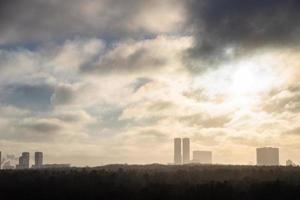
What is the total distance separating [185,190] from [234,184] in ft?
24.0

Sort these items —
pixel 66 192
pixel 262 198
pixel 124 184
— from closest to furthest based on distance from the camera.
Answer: pixel 262 198, pixel 66 192, pixel 124 184

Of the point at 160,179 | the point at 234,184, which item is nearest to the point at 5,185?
the point at 160,179

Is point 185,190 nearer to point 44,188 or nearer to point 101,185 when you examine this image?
point 101,185

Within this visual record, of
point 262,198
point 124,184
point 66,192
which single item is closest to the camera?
point 262,198

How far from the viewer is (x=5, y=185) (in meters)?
A: 64.0

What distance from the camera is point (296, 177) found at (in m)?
64.4

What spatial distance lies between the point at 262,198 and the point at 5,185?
34.0 meters

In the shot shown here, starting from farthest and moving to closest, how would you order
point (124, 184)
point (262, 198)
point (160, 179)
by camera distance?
point (160, 179), point (124, 184), point (262, 198)

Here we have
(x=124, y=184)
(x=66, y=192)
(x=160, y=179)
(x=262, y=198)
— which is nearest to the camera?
(x=262, y=198)

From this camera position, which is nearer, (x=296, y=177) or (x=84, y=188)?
(x=84, y=188)

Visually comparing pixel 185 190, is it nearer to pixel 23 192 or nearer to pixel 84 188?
pixel 84 188

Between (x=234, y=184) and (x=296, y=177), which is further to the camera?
(x=296, y=177)

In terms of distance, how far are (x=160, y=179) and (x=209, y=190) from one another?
480 inches

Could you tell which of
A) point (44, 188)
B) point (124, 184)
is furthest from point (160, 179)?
point (44, 188)
